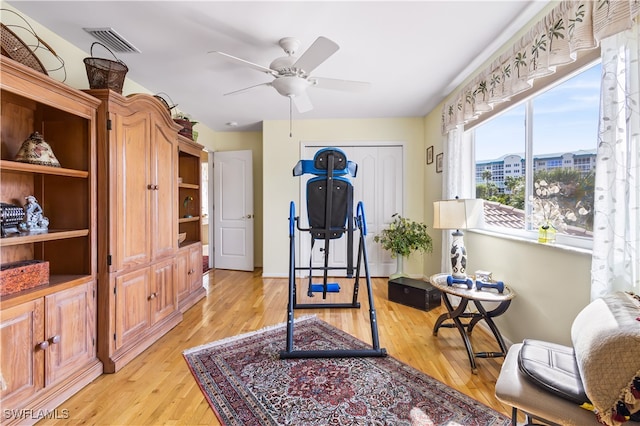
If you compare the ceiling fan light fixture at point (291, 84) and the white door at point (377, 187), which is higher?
the ceiling fan light fixture at point (291, 84)

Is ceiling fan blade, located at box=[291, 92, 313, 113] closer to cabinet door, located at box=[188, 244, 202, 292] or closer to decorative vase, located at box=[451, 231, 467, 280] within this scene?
decorative vase, located at box=[451, 231, 467, 280]

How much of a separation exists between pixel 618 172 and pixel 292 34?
7.39 ft

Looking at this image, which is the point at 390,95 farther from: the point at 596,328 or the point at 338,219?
the point at 596,328

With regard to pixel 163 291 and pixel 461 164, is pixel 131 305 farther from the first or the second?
pixel 461 164

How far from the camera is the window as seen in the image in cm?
182

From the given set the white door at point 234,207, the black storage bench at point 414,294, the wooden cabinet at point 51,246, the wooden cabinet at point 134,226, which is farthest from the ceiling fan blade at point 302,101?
the white door at point 234,207

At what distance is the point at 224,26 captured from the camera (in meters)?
2.23

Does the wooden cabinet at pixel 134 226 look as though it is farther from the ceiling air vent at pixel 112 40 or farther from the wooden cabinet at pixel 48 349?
the ceiling air vent at pixel 112 40

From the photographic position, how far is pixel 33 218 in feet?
6.07

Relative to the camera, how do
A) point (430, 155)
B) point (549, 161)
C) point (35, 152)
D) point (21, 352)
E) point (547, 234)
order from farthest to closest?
point (430, 155) → point (549, 161) → point (547, 234) → point (35, 152) → point (21, 352)

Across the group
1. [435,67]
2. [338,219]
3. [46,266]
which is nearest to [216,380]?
[46,266]

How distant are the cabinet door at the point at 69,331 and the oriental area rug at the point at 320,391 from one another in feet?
2.23

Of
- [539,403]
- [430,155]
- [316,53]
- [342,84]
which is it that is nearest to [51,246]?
[316,53]

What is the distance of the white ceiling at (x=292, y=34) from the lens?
2031 mm
